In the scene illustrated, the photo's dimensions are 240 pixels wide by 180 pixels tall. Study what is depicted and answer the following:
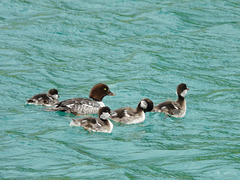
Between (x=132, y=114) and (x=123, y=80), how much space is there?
3.50 metres

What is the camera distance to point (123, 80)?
1473 centimetres

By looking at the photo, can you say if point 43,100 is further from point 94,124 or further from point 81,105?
point 94,124

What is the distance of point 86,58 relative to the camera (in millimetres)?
16469

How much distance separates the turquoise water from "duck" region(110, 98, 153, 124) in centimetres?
20

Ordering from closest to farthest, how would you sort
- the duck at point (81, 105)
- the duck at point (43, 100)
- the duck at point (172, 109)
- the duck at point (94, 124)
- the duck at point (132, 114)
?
the duck at point (94, 124)
the duck at point (132, 114)
the duck at point (81, 105)
the duck at point (172, 109)
the duck at point (43, 100)

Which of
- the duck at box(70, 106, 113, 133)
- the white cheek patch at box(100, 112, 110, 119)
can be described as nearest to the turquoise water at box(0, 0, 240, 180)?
the duck at box(70, 106, 113, 133)

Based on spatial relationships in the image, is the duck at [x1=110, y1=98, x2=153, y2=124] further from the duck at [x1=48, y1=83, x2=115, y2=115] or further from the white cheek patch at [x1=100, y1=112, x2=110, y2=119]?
the duck at [x1=48, y1=83, x2=115, y2=115]

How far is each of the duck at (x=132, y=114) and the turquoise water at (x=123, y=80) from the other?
20cm

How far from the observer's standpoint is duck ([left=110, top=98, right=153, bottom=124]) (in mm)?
11336

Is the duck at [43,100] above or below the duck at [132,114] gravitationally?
above

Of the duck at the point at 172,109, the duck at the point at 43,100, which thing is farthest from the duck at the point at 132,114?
the duck at the point at 43,100

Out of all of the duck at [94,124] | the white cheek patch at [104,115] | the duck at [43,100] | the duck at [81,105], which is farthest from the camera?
the duck at [43,100]

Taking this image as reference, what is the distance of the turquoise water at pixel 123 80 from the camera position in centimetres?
914

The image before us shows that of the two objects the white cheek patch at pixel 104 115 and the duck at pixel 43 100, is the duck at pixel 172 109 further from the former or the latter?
the duck at pixel 43 100
